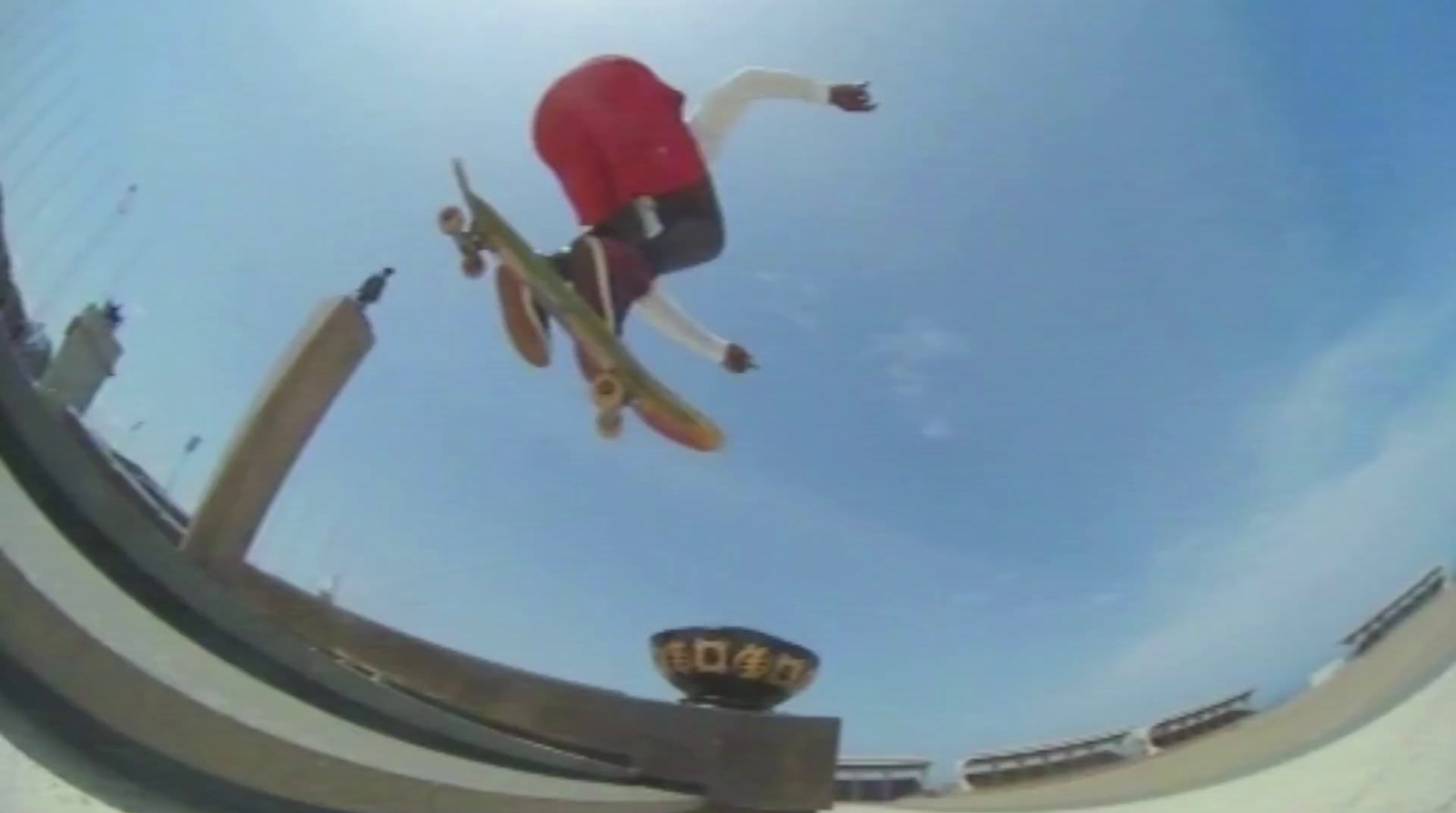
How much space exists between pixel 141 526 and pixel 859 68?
6.27ft

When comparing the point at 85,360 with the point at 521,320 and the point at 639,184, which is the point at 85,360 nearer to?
the point at 521,320

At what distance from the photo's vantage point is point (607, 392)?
3.08m

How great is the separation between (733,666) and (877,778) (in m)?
0.47

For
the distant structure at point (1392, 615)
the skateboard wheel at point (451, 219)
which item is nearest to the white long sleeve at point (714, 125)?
the skateboard wheel at point (451, 219)

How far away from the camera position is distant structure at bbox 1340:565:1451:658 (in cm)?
279

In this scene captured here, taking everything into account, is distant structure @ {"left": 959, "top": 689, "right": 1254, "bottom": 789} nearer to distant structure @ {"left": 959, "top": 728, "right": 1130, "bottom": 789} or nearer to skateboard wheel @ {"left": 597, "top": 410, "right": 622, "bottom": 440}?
distant structure @ {"left": 959, "top": 728, "right": 1130, "bottom": 789}

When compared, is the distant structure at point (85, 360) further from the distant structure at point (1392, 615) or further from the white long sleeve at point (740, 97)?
the distant structure at point (1392, 615)

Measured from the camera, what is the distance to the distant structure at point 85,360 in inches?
91.8

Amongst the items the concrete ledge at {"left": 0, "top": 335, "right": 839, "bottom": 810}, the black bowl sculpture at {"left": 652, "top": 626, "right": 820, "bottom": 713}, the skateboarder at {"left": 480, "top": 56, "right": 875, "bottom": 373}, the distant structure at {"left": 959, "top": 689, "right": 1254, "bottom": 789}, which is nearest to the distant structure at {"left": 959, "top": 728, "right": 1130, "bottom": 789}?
the distant structure at {"left": 959, "top": 689, "right": 1254, "bottom": 789}

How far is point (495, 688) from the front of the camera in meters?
2.95

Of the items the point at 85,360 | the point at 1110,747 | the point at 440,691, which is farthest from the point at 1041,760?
the point at 85,360

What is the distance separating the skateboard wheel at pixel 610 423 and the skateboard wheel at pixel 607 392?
0.01 m

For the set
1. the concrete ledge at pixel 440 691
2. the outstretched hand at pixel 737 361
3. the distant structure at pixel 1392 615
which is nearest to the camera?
the concrete ledge at pixel 440 691

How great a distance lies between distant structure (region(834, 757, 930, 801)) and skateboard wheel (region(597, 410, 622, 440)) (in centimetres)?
103
